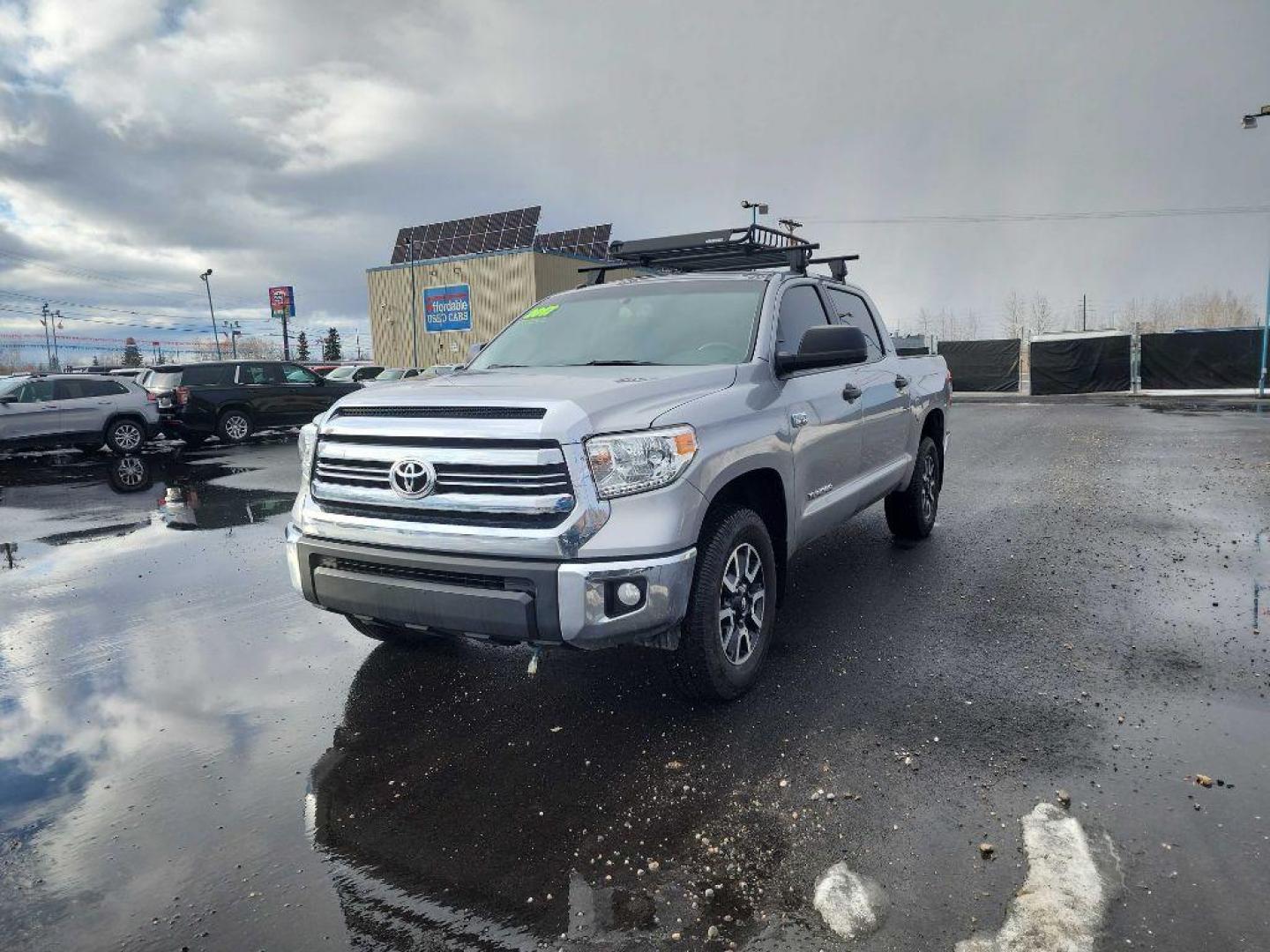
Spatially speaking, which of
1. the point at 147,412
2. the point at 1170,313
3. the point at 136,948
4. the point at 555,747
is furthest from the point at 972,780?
the point at 1170,313

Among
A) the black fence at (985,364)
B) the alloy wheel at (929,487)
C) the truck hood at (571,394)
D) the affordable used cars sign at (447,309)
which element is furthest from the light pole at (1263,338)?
the affordable used cars sign at (447,309)

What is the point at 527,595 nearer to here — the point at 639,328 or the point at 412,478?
the point at 412,478

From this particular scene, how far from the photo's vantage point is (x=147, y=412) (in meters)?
15.5

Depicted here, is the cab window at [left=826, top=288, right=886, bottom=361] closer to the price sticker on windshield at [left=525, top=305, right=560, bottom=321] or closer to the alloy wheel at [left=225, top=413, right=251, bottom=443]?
the price sticker on windshield at [left=525, top=305, right=560, bottom=321]

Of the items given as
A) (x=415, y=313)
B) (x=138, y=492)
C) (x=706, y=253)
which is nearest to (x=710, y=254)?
(x=706, y=253)

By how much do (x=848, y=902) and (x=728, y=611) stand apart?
140 cm

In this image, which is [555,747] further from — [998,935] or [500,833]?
[998,935]

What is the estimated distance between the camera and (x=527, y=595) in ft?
10.1

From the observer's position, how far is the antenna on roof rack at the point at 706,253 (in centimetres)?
574

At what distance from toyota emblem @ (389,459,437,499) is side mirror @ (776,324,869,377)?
1882mm

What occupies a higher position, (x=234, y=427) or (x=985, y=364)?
(x=985, y=364)

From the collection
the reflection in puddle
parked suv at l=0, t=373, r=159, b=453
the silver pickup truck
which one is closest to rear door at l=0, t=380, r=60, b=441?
parked suv at l=0, t=373, r=159, b=453

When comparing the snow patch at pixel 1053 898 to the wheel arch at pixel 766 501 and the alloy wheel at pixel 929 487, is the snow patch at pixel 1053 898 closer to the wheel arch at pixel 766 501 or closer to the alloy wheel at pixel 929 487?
the wheel arch at pixel 766 501

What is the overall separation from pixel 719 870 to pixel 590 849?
17.2 inches
